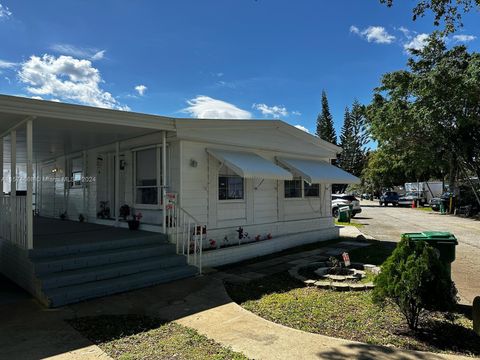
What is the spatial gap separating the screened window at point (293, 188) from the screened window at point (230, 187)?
87.8 inches

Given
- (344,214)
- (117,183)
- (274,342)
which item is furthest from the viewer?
(344,214)

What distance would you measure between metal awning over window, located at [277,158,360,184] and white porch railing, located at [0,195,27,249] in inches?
280

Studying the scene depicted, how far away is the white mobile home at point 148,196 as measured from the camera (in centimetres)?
633

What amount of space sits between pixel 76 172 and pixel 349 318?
36.2 feet

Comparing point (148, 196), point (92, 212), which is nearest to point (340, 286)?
point (148, 196)

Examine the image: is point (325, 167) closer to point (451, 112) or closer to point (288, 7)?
point (288, 7)

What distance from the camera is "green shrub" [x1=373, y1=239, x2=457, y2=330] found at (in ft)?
14.1

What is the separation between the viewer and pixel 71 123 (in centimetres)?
718

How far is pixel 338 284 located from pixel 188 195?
4088 mm

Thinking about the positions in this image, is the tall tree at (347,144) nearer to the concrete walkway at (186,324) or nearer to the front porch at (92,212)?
the front porch at (92,212)

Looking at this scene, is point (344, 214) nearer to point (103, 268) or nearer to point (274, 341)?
point (103, 268)

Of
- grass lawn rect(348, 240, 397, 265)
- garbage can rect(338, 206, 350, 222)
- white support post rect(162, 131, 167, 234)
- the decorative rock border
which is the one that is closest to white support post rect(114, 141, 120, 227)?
white support post rect(162, 131, 167, 234)

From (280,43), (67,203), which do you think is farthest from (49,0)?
(280,43)

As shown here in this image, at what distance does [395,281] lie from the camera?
4469 millimetres
